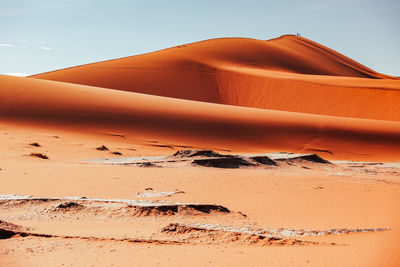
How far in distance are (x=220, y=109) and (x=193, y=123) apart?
383cm

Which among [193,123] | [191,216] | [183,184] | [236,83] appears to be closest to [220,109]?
[193,123]

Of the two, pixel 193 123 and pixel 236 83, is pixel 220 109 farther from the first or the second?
pixel 236 83

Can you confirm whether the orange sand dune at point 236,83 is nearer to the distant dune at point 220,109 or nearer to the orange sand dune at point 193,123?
the distant dune at point 220,109

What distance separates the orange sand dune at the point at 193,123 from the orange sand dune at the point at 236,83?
52.3 ft

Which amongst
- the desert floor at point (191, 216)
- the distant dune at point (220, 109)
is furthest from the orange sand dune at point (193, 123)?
the desert floor at point (191, 216)

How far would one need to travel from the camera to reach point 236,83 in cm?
4481

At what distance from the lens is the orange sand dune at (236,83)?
3878 cm

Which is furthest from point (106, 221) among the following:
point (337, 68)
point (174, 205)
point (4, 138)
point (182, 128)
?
point (337, 68)

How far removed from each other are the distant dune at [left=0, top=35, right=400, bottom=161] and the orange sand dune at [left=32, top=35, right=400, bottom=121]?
10 centimetres

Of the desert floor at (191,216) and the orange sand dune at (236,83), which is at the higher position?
the orange sand dune at (236,83)

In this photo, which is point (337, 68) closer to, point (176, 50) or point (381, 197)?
point (176, 50)

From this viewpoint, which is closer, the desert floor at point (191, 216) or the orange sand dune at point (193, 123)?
the desert floor at point (191, 216)

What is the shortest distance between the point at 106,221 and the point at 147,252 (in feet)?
Result: 4.93

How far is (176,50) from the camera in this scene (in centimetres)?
5794
